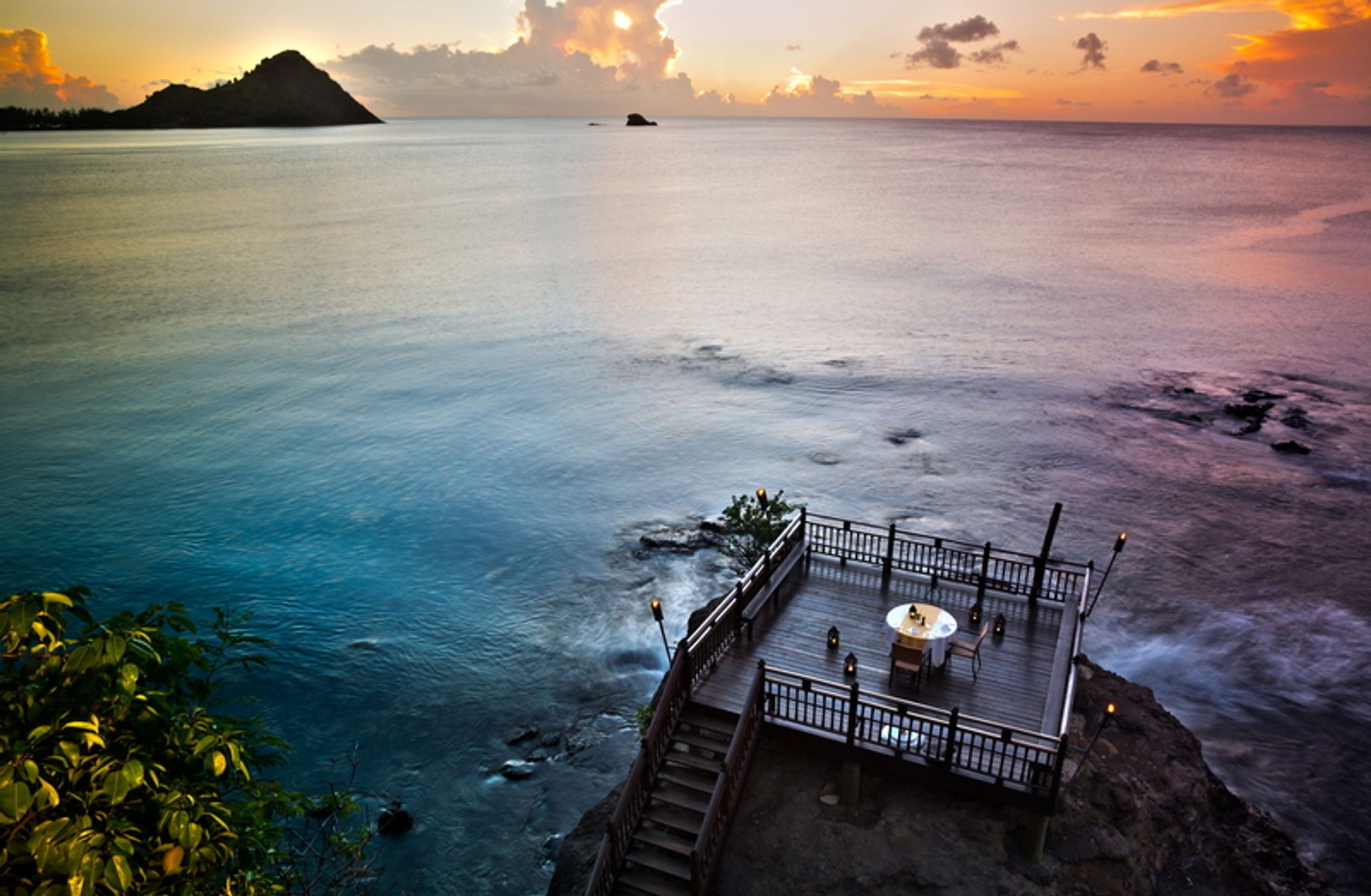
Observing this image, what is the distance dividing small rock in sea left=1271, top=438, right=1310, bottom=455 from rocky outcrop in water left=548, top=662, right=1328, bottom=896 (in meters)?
31.4

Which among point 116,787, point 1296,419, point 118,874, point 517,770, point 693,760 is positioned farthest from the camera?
point 1296,419

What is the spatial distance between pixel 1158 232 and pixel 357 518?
113680mm

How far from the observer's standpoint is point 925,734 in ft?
52.4

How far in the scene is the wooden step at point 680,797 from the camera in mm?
→ 15805

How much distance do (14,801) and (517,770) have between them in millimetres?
21486

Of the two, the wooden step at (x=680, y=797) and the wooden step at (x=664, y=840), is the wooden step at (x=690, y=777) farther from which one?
the wooden step at (x=664, y=840)

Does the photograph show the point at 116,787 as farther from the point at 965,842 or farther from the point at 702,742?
the point at 965,842

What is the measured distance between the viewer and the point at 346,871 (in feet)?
34.7

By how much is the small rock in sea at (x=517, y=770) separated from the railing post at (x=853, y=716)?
13078 millimetres

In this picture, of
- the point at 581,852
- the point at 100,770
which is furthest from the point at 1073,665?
the point at 100,770

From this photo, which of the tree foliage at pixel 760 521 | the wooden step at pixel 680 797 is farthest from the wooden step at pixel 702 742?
the tree foliage at pixel 760 521

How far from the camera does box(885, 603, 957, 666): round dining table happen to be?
1747cm

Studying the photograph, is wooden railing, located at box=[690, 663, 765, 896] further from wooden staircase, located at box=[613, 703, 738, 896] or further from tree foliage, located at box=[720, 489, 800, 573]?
tree foliage, located at box=[720, 489, 800, 573]

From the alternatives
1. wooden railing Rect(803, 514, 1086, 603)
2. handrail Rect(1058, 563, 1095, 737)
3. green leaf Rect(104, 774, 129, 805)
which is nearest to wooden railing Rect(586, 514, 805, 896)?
wooden railing Rect(803, 514, 1086, 603)
